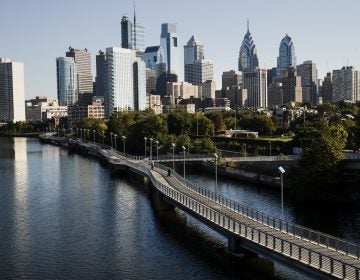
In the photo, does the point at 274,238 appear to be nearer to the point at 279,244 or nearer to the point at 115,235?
the point at 279,244

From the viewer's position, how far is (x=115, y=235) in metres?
47.2

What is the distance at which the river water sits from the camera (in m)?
37.6

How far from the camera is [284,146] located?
9488 cm

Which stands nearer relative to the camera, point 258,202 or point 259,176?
point 258,202

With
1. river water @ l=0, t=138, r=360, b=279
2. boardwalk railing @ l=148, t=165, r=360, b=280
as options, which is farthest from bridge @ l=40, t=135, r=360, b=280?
river water @ l=0, t=138, r=360, b=279

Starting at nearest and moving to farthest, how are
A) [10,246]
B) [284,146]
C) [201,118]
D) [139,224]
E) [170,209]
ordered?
[10,246] < [139,224] < [170,209] < [284,146] < [201,118]

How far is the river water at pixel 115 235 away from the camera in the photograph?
37625 mm

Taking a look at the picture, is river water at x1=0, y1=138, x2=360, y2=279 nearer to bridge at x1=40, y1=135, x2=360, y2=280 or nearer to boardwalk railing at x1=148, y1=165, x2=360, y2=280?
bridge at x1=40, y1=135, x2=360, y2=280

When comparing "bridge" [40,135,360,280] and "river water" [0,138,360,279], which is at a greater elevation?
"bridge" [40,135,360,280]

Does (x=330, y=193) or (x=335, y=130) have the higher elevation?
(x=335, y=130)

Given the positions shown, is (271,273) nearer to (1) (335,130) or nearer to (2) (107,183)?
(1) (335,130)

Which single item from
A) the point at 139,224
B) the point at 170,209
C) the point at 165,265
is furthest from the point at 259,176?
the point at 165,265

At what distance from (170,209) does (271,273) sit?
852 inches

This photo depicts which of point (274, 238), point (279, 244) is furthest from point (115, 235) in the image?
point (274, 238)
